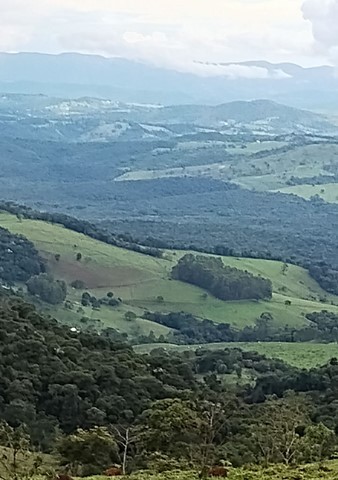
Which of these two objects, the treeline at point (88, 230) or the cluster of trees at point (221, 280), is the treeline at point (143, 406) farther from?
the treeline at point (88, 230)

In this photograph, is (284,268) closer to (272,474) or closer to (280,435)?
(280,435)

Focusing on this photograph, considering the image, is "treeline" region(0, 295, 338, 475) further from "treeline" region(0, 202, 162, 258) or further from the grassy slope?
"treeline" region(0, 202, 162, 258)

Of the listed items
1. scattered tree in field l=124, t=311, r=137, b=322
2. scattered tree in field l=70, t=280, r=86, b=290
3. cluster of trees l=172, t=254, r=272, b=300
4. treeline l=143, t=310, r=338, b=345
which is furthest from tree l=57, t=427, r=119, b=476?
cluster of trees l=172, t=254, r=272, b=300

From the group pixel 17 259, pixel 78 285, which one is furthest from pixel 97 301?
pixel 17 259

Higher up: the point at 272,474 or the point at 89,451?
the point at 272,474

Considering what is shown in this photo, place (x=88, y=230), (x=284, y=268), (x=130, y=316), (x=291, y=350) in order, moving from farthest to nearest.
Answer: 1. (x=88, y=230)
2. (x=284, y=268)
3. (x=130, y=316)
4. (x=291, y=350)

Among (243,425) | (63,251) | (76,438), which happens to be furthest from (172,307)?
(76,438)

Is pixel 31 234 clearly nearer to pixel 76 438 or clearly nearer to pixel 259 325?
pixel 259 325
